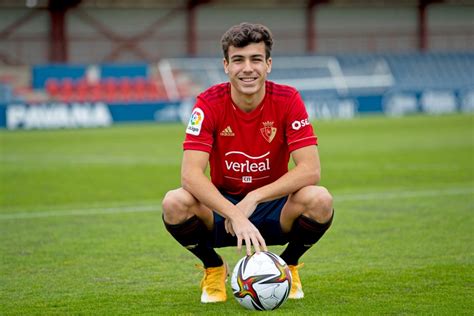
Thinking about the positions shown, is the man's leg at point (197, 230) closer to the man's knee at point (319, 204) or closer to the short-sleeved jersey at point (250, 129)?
the short-sleeved jersey at point (250, 129)

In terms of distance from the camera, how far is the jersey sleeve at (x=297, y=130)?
602 cm

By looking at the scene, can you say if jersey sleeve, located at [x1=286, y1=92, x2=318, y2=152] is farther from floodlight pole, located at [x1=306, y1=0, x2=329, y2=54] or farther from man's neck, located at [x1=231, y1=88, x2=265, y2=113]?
floodlight pole, located at [x1=306, y1=0, x2=329, y2=54]

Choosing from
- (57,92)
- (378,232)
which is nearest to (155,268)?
(378,232)

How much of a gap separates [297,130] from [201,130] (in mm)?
626

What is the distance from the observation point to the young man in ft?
19.2

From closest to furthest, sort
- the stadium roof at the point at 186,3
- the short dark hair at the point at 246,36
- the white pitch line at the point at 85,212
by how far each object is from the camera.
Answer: the short dark hair at the point at 246,36 → the white pitch line at the point at 85,212 → the stadium roof at the point at 186,3

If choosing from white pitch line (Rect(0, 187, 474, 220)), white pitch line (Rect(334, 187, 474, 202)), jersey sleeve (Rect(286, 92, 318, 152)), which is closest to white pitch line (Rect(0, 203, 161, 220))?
white pitch line (Rect(0, 187, 474, 220))

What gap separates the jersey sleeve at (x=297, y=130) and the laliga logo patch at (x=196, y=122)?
1.88 feet

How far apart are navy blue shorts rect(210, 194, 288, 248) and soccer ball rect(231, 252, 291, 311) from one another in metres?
0.57

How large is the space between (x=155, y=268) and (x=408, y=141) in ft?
51.0

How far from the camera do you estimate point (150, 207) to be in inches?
447

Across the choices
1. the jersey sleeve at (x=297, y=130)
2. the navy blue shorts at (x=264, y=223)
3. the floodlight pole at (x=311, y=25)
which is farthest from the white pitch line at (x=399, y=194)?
the floodlight pole at (x=311, y=25)

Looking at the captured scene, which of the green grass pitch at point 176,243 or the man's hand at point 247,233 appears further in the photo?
the green grass pitch at point 176,243

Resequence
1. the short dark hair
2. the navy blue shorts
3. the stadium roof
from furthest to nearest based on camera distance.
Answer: the stadium roof
the navy blue shorts
the short dark hair
